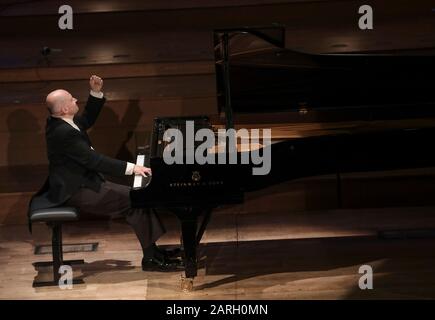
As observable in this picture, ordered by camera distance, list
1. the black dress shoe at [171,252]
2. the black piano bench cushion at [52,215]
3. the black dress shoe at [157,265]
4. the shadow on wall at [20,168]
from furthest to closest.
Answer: the shadow on wall at [20,168]
the black dress shoe at [171,252]
the black dress shoe at [157,265]
the black piano bench cushion at [52,215]

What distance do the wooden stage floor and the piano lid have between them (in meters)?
0.88

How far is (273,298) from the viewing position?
4352mm

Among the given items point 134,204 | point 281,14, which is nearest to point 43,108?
point 134,204

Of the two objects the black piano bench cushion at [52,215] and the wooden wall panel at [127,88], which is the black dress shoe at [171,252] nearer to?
the black piano bench cushion at [52,215]

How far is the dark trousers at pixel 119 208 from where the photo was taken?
15.0ft

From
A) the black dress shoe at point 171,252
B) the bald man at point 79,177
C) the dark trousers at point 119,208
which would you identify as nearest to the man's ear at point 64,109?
the bald man at point 79,177

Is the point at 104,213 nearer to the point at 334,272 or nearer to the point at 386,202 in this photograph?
the point at 334,272

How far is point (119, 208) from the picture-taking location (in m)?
4.61

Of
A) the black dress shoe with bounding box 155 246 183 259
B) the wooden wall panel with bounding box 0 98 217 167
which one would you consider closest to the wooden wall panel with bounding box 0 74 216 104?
the wooden wall panel with bounding box 0 98 217 167

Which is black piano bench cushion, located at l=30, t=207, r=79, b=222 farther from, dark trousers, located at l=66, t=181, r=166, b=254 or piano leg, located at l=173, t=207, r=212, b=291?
piano leg, located at l=173, t=207, r=212, b=291

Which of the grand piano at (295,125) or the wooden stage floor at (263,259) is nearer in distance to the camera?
the grand piano at (295,125)

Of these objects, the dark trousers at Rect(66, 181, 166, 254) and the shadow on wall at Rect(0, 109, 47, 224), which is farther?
the shadow on wall at Rect(0, 109, 47, 224)

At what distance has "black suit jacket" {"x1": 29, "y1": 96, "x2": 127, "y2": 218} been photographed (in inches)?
177

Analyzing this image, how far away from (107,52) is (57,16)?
745mm
